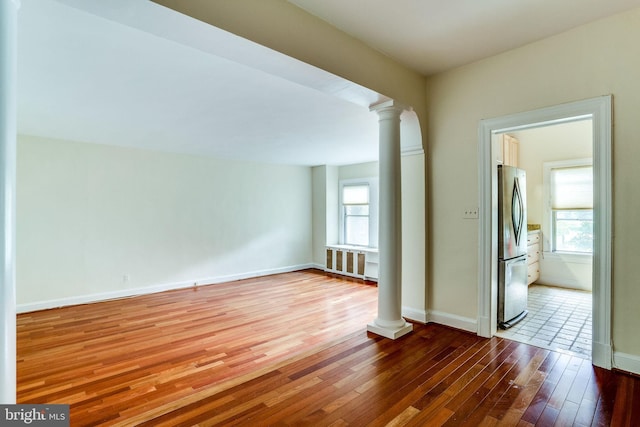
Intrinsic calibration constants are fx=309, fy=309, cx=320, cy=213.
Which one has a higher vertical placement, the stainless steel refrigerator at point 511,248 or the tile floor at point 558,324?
the stainless steel refrigerator at point 511,248

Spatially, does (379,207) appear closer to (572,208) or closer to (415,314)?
(415,314)

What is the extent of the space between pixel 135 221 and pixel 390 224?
4.37 metres

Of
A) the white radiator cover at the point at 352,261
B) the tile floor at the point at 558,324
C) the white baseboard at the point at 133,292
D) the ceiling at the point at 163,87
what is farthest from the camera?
the white radiator cover at the point at 352,261

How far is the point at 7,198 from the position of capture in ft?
4.04

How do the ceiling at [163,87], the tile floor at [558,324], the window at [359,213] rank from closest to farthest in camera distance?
the ceiling at [163,87] < the tile floor at [558,324] < the window at [359,213]

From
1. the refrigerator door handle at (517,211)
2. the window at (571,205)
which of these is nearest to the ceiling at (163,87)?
the refrigerator door handle at (517,211)

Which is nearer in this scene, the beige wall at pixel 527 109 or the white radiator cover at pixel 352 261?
the beige wall at pixel 527 109

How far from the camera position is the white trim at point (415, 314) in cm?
360

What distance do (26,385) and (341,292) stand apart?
397cm

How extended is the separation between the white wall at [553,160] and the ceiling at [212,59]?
11.2 ft

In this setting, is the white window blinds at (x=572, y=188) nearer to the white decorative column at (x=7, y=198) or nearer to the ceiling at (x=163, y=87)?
the ceiling at (x=163, y=87)

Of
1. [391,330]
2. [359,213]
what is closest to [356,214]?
[359,213]

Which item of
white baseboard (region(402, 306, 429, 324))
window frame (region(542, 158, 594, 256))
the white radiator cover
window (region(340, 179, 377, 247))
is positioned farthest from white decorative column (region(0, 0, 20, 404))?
window frame (region(542, 158, 594, 256))

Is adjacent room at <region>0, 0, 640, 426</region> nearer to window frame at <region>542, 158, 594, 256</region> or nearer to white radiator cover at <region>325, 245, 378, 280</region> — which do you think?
window frame at <region>542, 158, 594, 256</region>
